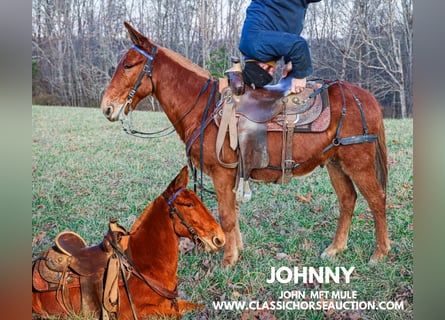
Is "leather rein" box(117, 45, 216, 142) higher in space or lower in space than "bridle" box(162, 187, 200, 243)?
higher

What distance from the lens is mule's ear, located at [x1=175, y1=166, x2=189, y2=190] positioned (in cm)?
354

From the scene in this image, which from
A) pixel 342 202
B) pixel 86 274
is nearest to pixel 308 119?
pixel 342 202

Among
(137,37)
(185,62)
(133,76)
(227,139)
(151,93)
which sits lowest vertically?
(227,139)

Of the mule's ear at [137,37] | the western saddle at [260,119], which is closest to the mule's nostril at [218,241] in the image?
the western saddle at [260,119]

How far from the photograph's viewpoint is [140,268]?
354cm

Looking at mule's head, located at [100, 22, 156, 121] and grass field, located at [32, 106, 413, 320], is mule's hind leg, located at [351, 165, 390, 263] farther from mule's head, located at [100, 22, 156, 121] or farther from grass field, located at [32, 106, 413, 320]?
mule's head, located at [100, 22, 156, 121]

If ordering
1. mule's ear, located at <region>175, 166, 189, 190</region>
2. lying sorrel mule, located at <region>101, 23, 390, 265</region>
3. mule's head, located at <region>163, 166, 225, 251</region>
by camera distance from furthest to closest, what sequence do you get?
lying sorrel mule, located at <region>101, 23, 390, 265</region> < mule's ear, located at <region>175, 166, 189, 190</region> < mule's head, located at <region>163, 166, 225, 251</region>

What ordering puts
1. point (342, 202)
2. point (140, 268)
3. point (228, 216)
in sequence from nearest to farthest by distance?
point (140, 268)
point (228, 216)
point (342, 202)

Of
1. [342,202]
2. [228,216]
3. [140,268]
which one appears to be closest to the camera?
[140,268]

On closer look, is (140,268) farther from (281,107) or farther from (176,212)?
(281,107)

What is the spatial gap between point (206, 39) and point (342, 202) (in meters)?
1.70

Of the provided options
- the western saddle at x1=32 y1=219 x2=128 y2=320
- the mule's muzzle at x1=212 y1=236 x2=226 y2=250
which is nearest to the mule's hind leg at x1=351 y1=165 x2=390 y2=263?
the mule's muzzle at x1=212 y1=236 x2=226 y2=250

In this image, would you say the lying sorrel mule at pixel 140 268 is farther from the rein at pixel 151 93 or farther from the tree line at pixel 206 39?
the tree line at pixel 206 39
